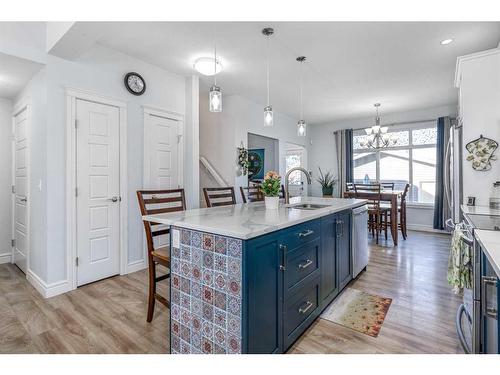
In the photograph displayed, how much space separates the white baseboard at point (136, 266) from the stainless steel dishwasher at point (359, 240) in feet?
8.11

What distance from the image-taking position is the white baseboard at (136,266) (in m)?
3.18

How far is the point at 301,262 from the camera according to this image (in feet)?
5.83

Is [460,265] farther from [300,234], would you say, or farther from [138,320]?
[138,320]

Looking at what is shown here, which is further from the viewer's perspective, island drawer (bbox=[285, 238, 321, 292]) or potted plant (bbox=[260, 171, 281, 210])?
potted plant (bbox=[260, 171, 281, 210])

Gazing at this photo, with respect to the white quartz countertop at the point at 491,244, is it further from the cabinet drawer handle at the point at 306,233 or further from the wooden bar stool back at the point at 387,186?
the wooden bar stool back at the point at 387,186

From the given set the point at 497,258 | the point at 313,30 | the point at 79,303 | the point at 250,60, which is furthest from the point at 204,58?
the point at 497,258

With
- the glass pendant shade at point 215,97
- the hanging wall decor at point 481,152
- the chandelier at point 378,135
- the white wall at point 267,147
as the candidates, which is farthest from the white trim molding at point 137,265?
the chandelier at point 378,135

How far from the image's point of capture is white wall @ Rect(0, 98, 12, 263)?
3.52m

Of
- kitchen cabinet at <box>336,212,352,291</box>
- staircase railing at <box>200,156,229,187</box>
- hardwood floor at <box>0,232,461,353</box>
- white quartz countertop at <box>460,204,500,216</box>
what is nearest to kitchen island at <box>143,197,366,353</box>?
hardwood floor at <box>0,232,461,353</box>

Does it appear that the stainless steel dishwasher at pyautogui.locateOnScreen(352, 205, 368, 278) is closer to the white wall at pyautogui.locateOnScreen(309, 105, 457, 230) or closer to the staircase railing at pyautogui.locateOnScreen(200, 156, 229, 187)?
the staircase railing at pyautogui.locateOnScreen(200, 156, 229, 187)

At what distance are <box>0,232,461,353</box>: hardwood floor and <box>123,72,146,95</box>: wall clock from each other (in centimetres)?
218

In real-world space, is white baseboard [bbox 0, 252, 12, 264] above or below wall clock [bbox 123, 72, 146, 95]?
below

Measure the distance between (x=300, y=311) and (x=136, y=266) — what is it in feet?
7.42
